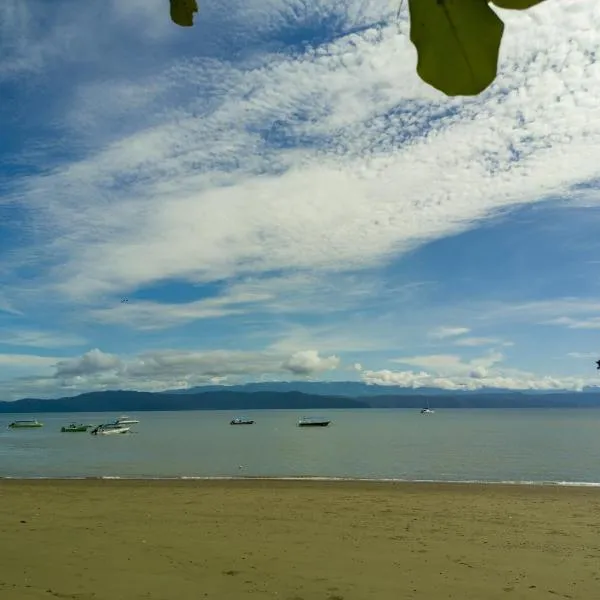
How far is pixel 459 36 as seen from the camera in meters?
0.44

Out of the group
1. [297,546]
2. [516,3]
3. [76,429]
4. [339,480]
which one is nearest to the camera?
[516,3]

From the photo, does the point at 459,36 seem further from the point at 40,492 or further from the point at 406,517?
the point at 40,492

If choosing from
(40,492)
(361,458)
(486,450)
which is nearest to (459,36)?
(40,492)

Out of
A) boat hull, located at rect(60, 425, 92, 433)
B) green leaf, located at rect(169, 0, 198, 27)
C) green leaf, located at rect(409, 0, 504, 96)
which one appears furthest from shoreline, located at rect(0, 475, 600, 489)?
boat hull, located at rect(60, 425, 92, 433)

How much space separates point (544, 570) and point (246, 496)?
11881mm

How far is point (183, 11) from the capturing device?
0.64m

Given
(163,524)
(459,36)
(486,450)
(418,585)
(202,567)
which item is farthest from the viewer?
(486,450)

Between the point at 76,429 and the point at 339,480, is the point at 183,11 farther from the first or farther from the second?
the point at 76,429

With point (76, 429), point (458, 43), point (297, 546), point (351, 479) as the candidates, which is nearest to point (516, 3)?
point (458, 43)

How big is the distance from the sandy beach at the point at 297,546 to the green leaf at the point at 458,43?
10.0m

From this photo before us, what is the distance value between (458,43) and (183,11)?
12.7 inches

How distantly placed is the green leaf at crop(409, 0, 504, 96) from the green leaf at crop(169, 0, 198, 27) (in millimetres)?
279

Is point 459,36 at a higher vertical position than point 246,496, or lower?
higher

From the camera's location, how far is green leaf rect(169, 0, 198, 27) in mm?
635
